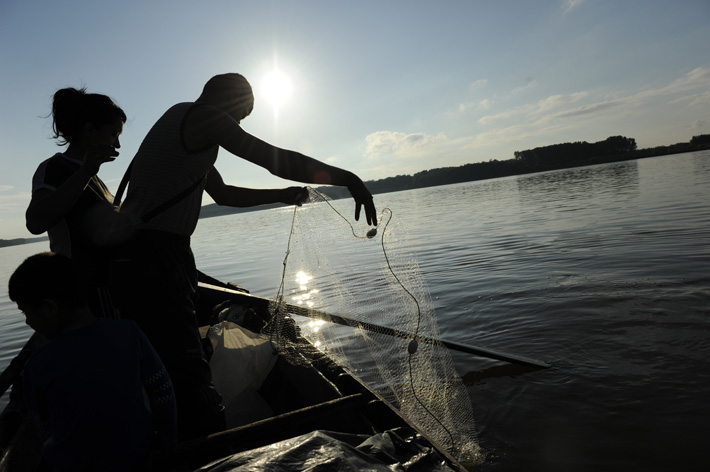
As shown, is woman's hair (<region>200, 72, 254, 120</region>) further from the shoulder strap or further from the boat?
the boat

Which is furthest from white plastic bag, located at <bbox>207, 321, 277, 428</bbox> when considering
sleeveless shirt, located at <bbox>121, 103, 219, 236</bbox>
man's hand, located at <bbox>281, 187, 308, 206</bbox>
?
sleeveless shirt, located at <bbox>121, 103, 219, 236</bbox>

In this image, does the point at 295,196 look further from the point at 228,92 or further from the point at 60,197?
the point at 60,197

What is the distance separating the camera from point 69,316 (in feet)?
5.68

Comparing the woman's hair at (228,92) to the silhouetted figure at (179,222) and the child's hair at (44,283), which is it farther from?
the child's hair at (44,283)

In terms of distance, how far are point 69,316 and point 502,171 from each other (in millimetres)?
117700

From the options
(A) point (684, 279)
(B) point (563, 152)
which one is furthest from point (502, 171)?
(A) point (684, 279)

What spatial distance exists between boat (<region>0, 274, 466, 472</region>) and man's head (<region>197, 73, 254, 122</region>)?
177 centimetres

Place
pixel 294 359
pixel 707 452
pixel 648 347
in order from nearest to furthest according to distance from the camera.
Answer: pixel 707 452
pixel 294 359
pixel 648 347

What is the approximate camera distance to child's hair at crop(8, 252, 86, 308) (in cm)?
170

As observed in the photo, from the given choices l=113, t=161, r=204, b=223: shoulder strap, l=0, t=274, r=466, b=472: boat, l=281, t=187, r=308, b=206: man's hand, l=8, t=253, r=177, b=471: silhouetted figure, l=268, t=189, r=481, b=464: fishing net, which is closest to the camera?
l=0, t=274, r=466, b=472: boat

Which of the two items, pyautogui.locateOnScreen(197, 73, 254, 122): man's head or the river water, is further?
the river water

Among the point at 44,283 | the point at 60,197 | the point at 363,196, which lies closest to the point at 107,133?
the point at 60,197

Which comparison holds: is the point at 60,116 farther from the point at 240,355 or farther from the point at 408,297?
the point at 408,297

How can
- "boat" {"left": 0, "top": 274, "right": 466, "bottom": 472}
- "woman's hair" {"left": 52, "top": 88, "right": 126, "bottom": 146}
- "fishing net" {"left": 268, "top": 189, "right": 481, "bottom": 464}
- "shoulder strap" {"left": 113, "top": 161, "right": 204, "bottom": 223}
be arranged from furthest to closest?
"fishing net" {"left": 268, "top": 189, "right": 481, "bottom": 464}, "woman's hair" {"left": 52, "top": 88, "right": 126, "bottom": 146}, "shoulder strap" {"left": 113, "top": 161, "right": 204, "bottom": 223}, "boat" {"left": 0, "top": 274, "right": 466, "bottom": 472}
